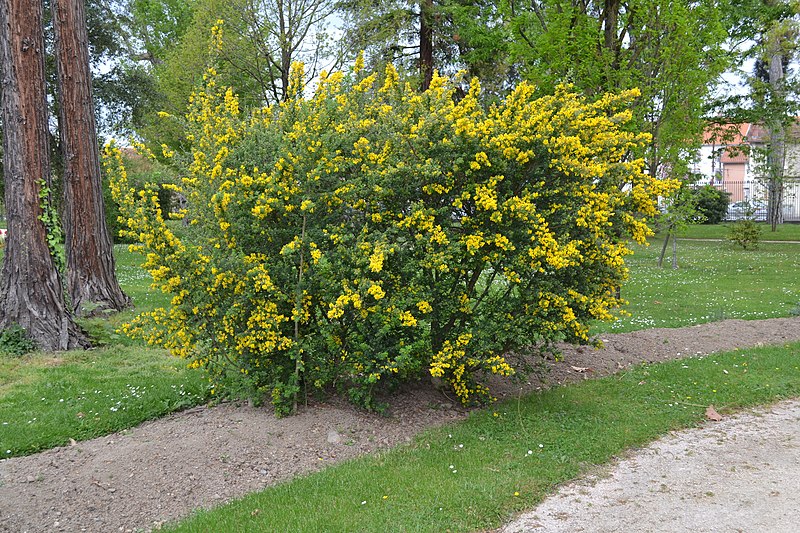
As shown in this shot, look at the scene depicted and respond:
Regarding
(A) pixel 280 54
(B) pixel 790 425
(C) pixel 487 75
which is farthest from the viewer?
(C) pixel 487 75

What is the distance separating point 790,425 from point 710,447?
37.7 inches

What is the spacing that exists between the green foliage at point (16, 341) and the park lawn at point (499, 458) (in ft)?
15.5

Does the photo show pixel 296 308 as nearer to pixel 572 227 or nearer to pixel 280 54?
pixel 572 227

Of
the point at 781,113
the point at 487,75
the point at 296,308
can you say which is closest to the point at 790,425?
the point at 296,308

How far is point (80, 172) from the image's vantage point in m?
10.1

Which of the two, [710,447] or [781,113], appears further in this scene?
[781,113]

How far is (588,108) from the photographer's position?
5617 millimetres

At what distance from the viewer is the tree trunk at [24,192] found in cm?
771

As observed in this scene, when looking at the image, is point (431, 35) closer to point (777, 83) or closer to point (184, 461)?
point (777, 83)

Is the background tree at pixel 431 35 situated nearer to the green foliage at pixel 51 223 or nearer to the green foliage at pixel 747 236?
the green foliage at pixel 747 236

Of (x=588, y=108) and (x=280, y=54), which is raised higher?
(x=280, y=54)

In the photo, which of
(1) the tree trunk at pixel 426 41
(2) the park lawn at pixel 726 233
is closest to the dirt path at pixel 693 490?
(1) the tree trunk at pixel 426 41

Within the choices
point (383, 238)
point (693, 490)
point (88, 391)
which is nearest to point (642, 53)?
point (383, 238)

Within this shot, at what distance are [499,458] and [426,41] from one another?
1753 centimetres
